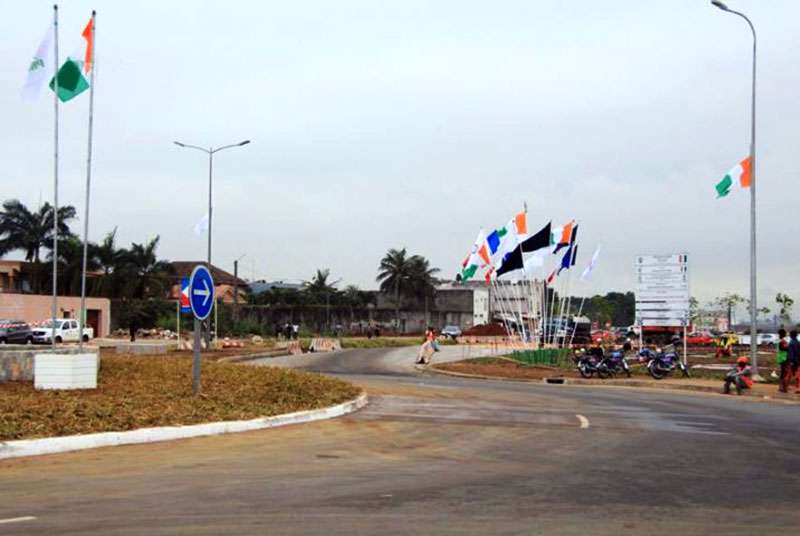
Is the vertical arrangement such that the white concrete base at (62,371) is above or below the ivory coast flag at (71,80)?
below

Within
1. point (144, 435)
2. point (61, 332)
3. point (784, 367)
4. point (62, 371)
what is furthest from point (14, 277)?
point (144, 435)

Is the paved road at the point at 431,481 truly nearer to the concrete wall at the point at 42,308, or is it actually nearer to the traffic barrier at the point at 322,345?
the traffic barrier at the point at 322,345

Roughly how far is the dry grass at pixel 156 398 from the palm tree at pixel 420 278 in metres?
Result: 89.2

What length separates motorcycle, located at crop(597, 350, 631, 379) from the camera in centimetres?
3145

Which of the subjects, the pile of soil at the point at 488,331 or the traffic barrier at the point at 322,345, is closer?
the traffic barrier at the point at 322,345

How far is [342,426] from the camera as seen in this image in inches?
583

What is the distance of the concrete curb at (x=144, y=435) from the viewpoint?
1105cm

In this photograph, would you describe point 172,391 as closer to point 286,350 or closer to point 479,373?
point 479,373

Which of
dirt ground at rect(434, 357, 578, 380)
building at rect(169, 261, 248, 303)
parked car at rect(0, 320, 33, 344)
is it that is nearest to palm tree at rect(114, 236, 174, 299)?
building at rect(169, 261, 248, 303)

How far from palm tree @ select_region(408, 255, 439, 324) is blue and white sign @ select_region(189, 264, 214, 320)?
9474 centimetres

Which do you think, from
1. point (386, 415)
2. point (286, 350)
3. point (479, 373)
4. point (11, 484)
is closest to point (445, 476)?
point (11, 484)

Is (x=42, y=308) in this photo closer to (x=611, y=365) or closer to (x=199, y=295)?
(x=611, y=365)

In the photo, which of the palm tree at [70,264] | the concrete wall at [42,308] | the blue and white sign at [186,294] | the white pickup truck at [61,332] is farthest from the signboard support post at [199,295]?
the palm tree at [70,264]

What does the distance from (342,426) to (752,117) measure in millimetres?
19755
